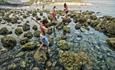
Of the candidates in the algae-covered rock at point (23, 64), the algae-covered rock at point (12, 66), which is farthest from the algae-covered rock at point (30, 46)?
the algae-covered rock at point (12, 66)

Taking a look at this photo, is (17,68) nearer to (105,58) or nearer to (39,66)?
(39,66)

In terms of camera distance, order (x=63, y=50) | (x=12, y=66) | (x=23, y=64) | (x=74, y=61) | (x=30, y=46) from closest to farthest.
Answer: (x=74, y=61), (x=12, y=66), (x=23, y=64), (x=63, y=50), (x=30, y=46)

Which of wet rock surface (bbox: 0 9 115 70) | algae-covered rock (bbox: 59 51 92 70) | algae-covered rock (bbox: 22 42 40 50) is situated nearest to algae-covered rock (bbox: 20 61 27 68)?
wet rock surface (bbox: 0 9 115 70)

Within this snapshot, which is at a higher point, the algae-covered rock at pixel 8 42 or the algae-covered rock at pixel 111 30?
the algae-covered rock at pixel 8 42

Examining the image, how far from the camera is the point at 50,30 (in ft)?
102

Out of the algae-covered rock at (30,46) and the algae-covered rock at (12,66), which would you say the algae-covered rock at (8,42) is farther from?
the algae-covered rock at (12,66)

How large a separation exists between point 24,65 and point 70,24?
18546 mm

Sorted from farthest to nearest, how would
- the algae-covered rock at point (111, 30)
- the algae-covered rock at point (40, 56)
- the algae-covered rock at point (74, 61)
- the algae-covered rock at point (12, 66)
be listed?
the algae-covered rock at point (111, 30), the algae-covered rock at point (40, 56), the algae-covered rock at point (12, 66), the algae-covered rock at point (74, 61)

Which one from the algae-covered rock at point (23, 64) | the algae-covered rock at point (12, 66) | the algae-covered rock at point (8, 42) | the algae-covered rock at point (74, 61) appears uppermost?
the algae-covered rock at point (74, 61)

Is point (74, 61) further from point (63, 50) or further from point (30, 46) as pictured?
point (30, 46)

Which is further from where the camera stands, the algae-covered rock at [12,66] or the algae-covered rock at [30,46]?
the algae-covered rock at [30,46]

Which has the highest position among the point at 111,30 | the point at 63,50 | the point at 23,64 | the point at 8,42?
the point at 23,64

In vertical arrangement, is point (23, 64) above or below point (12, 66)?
below

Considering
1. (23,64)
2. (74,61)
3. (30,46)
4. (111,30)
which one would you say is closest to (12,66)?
(23,64)
